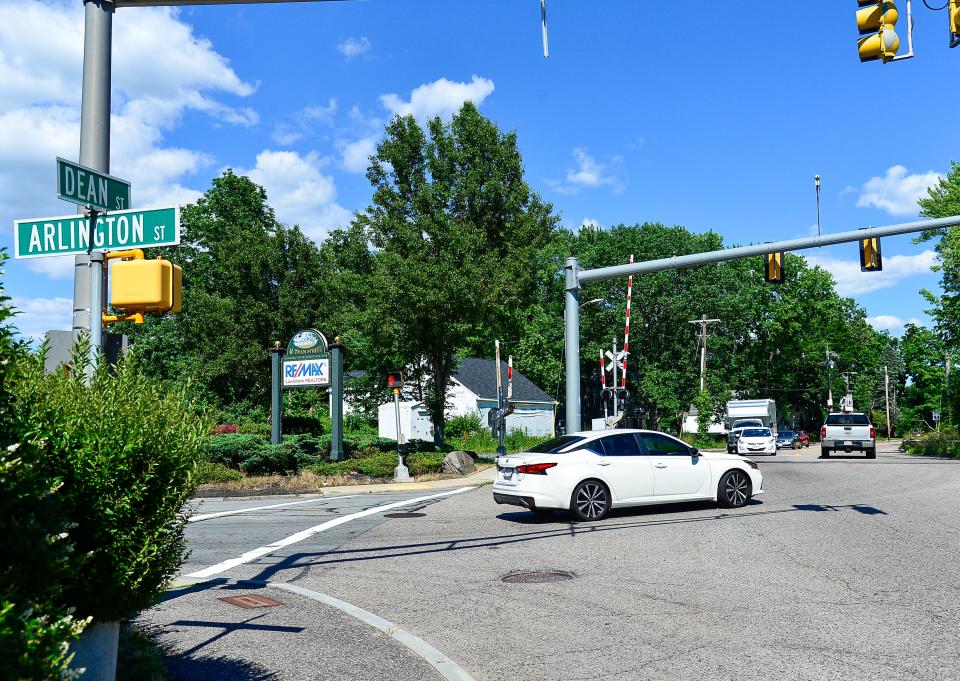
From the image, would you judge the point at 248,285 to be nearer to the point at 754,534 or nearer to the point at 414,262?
the point at 414,262

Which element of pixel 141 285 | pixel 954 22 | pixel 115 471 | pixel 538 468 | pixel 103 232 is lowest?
pixel 538 468

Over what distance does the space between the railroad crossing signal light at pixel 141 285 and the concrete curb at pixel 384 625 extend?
9.95 feet

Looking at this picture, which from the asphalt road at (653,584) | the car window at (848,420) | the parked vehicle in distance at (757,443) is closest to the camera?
the asphalt road at (653,584)

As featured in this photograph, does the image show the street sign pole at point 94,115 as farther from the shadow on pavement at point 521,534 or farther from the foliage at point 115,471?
the shadow on pavement at point 521,534

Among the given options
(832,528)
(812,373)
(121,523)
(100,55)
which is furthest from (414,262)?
(812,373)

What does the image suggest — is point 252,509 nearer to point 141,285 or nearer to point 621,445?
point 621,445

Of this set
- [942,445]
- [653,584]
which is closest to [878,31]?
[653,584]

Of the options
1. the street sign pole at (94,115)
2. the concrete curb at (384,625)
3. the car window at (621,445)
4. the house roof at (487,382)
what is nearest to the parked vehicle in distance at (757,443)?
the house roof at (487,382)

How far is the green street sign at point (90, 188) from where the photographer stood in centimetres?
623

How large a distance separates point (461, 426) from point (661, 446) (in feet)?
110

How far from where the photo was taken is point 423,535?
13.0 meters

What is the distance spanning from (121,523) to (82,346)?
1.12 m

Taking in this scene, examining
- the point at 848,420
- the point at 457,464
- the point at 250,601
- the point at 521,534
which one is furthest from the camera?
the point at 848,420

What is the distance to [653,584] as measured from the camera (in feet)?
28.4
